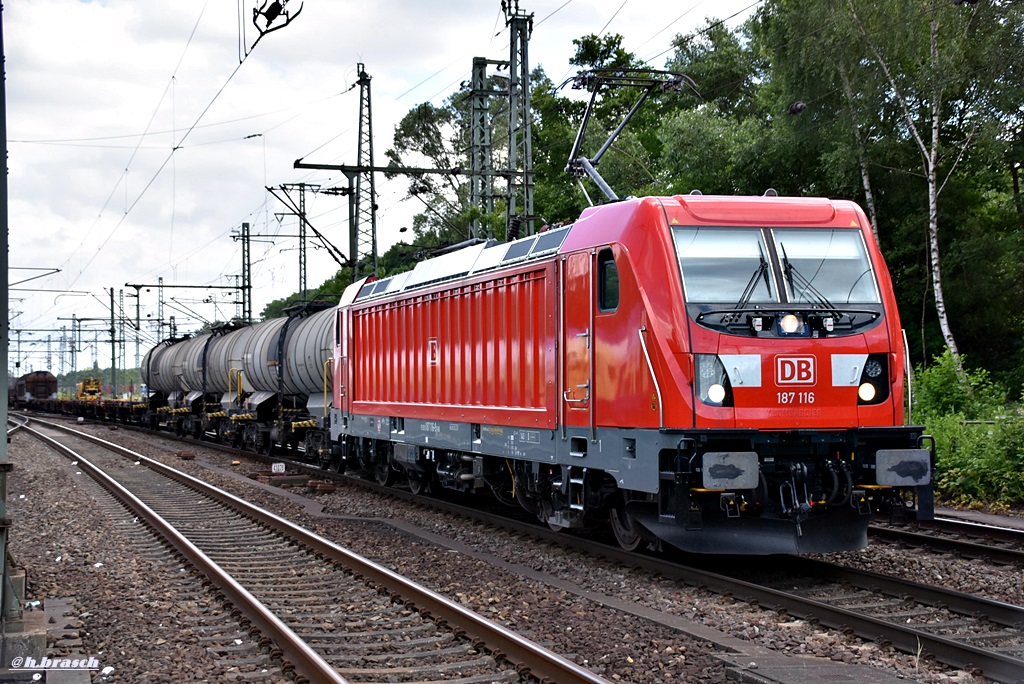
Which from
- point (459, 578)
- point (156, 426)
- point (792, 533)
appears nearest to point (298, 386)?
point (459, 578)

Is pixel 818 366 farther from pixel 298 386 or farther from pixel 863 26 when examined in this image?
pixel 863 26

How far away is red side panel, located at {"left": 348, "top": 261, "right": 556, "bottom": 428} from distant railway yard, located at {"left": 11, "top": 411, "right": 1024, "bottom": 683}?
159cm

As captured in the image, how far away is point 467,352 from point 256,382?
15895 millimetres

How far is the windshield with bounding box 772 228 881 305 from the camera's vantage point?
983cm

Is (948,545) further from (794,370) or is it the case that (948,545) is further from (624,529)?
(624,529)

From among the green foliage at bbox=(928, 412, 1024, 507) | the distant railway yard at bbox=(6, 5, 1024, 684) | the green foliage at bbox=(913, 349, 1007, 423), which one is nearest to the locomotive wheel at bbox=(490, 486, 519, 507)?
the distant railway yard at bbox=(6, 5, 1024, 684)

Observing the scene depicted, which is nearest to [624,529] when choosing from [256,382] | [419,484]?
[419,484]

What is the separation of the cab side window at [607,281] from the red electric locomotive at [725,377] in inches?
0.7

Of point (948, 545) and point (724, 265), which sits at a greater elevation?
point (724, 265)

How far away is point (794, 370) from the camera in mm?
9422

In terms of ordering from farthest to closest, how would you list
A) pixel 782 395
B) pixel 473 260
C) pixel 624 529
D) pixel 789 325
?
pixel 473 260 → pixel 624 529 → pixel 789 325 → pixel 782 395

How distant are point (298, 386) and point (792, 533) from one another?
56.8ft

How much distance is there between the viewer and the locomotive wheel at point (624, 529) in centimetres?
1081

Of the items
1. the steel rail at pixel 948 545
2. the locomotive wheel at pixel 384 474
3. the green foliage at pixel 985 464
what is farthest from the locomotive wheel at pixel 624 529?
the locomotive wheel at pixel 384 474
